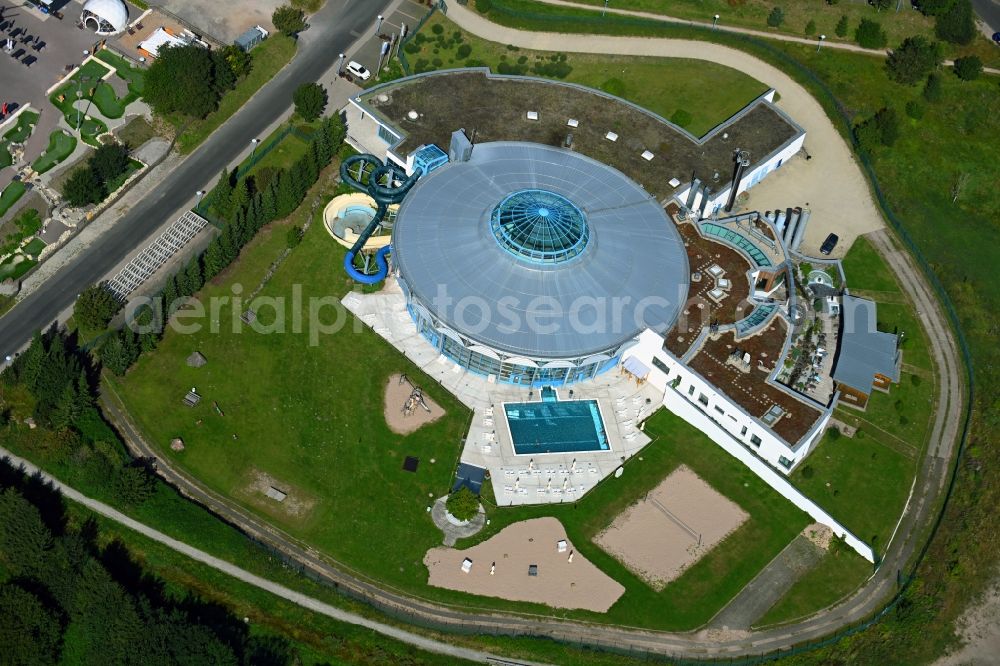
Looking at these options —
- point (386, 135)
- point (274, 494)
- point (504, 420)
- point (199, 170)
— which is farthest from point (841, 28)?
point (274, 494)

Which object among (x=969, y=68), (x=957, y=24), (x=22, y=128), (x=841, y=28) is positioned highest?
(x=957, y=24)

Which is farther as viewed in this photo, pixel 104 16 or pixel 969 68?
pixel 969 68

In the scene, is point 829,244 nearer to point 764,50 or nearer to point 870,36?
point 764,50

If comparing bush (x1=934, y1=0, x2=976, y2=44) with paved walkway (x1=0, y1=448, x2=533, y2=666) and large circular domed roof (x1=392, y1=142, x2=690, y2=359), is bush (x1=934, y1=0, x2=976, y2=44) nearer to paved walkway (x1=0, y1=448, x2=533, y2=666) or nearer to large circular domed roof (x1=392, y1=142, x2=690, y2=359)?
large circular domed roof (x1=392, y1=142, x2=690, y2=359)

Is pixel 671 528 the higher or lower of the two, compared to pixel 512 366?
lower

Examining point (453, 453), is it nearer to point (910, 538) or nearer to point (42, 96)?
point (910, 538)

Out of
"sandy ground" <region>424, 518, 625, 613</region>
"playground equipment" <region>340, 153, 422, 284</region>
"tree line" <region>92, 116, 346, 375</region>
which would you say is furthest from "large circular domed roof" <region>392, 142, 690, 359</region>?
"sandy ground" <region>424, 518, 625, 613</region>

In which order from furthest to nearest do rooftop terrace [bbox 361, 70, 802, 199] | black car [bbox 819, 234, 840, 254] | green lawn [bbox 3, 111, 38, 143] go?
1. green lawn [bbox 3, 111, 38, 143]
2. rooftop terrace [bbox 361, 70, 802, 199]
3. black car [bbox 819, 234, 840, 254]
